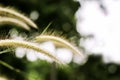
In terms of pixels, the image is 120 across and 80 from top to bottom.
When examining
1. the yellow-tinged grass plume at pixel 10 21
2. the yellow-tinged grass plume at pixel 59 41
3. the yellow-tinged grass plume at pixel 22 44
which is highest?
the yellow-tinged grass plume at pixel 10 21

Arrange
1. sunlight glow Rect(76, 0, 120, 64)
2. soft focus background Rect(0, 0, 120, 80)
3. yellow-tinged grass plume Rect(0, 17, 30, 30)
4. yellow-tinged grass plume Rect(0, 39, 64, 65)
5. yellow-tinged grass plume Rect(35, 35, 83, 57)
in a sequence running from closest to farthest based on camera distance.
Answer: yellow-tinged grass plume Rect(0, 39, 64, 65), yellow-tinged grass plume Rect(35, 35, 83, 57), yellow-tinged grass plume Rect(0, 17, 30, 30), soft focus background Rect(0, 0, 120, 80), sunlight glow Rect(76, 0, 120, 64)

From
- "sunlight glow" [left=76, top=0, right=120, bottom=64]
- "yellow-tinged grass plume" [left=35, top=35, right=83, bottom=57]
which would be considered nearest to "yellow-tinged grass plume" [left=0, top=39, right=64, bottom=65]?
"yellow-tinged grass plume" [left=35, top=35, right=83, bottom=57]

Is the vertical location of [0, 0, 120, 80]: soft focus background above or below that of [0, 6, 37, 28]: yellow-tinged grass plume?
above

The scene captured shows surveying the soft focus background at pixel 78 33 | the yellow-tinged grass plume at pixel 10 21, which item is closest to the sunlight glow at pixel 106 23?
the soft focus background at pixel 78 33

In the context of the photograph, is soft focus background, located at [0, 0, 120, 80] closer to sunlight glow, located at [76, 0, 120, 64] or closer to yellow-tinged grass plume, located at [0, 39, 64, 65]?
sunlight glow, located at [76, 0, 120, 64]

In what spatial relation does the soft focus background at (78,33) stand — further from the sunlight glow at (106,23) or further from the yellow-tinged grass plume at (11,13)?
the yellow-tinged grass plume at (11,13)

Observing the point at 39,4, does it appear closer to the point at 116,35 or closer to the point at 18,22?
the point at 116,35

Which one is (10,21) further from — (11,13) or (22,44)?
(22,44)

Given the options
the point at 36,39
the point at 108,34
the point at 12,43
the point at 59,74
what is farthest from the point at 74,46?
the point at 108,34

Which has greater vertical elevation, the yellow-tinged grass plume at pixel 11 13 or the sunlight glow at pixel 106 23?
the sunlight glow at pixel 106 23

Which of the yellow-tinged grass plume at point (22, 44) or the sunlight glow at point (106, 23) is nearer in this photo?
the yellow-tinged grass plume at point (22, 44)
